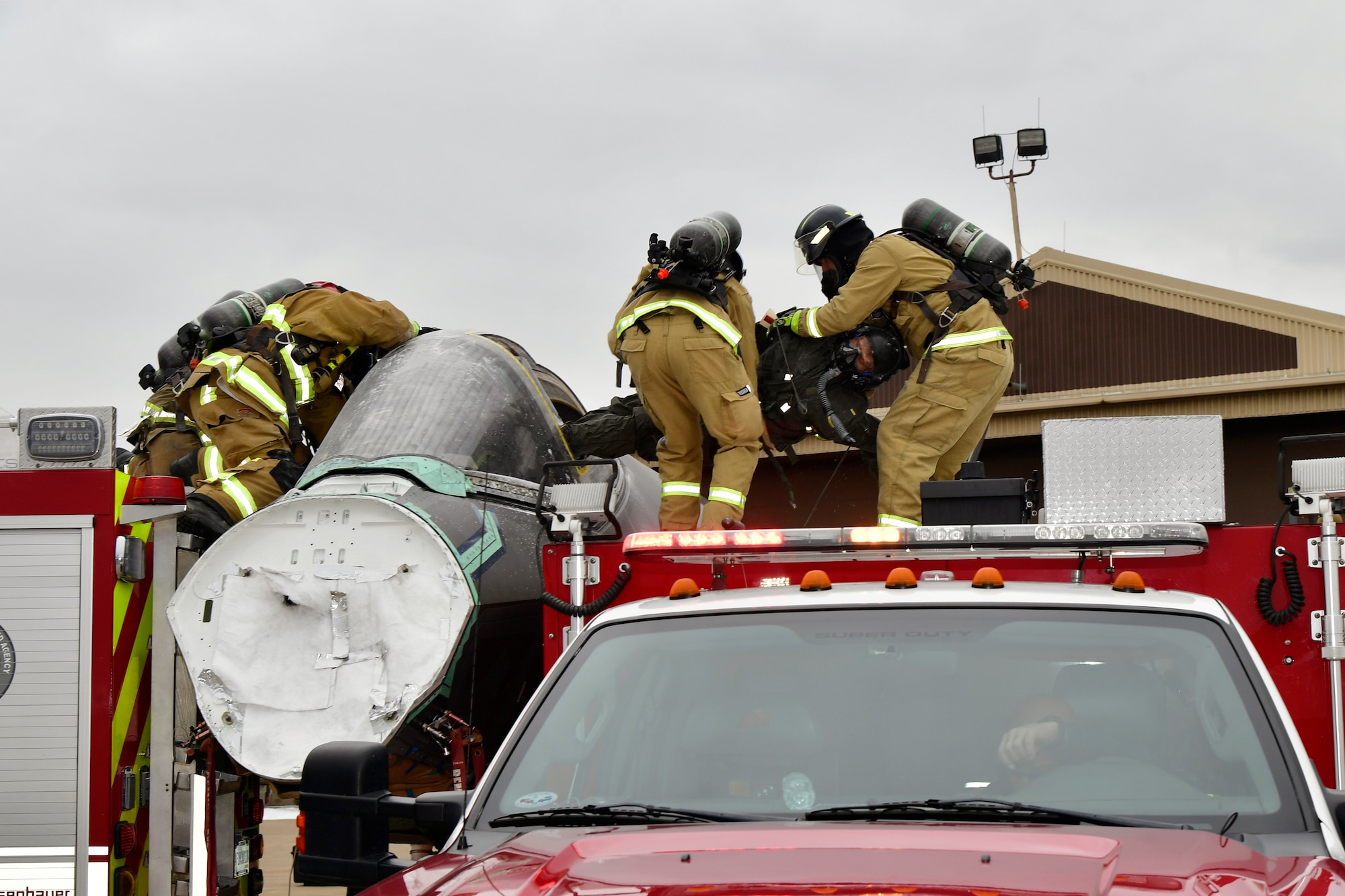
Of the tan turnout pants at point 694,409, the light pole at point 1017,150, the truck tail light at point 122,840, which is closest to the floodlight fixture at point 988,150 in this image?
the light pole at point 1017,150

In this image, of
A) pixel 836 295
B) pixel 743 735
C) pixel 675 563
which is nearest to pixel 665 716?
pixel 743 735

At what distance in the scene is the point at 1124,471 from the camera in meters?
5.22

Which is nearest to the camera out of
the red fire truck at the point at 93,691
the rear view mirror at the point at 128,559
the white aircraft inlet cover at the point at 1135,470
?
the white aircraft inlet cover at the point at 1135,470

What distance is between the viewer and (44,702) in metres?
5.25

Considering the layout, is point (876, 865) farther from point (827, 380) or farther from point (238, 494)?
point (827, 380)

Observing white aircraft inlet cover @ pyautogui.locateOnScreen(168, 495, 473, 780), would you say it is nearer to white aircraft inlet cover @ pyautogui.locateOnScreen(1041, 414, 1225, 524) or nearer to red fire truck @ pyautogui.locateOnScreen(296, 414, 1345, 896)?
red fire truck @ pyautogui.locateOnScreen(296, 414, 1345, 896)

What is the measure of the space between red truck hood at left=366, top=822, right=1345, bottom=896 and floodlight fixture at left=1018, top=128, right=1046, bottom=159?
10.2 meters

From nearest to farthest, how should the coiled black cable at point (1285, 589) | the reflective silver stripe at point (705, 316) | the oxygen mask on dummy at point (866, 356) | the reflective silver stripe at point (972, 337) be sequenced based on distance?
1. the coiled black cable at point (1285, 589)
2. the reflective silver stripe at point (705, 316)
3. the reflective silver stripe at point (972, 337)
4. the oxygen mask on dummy at point (866, 356)

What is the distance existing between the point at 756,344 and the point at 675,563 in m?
2.64

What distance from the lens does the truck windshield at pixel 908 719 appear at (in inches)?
110

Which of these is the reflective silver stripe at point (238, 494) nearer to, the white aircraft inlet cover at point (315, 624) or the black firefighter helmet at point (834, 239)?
the white aircraft inlet cover at point (315, 624)

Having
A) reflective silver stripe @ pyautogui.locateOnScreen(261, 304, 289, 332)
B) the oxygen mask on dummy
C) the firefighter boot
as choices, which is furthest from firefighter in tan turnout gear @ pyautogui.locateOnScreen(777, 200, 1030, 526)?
the firefighter boot

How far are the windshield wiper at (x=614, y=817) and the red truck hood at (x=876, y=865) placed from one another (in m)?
0.09

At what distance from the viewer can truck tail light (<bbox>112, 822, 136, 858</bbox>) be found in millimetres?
5242
